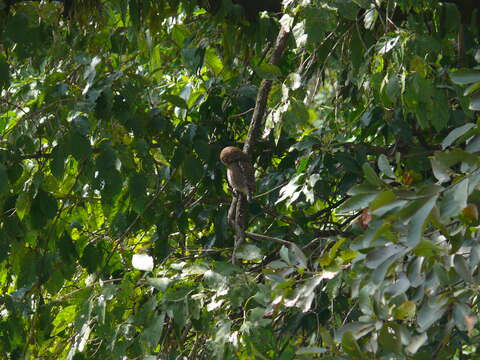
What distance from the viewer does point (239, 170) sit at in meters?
3.10

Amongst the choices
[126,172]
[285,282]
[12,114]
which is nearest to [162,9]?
[126,172]

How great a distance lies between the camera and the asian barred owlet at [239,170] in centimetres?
305

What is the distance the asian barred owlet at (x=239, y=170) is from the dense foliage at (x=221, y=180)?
0.34 feet

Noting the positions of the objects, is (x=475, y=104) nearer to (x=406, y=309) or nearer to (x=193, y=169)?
(x=406, y=309)

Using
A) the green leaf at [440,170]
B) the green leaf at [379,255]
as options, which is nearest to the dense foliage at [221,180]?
the green leaf at [379,255]

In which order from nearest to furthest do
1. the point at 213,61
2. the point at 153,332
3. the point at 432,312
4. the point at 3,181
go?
1. the point at 432,312
2. the point at 153,332
3. the point at 3,181
4. the point at 213,61

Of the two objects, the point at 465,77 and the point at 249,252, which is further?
the point at 249,252

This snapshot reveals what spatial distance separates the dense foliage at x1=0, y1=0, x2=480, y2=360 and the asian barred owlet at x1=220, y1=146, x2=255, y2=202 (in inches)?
4.0

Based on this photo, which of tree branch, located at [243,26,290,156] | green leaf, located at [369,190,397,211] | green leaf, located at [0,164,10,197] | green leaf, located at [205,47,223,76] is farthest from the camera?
green leaf, located at [205,47,223,76]

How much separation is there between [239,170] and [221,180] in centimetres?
46

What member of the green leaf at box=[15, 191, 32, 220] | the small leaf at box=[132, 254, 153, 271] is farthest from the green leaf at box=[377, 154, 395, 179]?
the green leaf at box=[15, 191, 32, 220]

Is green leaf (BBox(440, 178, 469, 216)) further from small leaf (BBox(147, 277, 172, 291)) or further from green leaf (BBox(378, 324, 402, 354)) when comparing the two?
small leaf (BBox(147, 277, 172, 291))

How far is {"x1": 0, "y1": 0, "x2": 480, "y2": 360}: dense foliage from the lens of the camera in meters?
2.20

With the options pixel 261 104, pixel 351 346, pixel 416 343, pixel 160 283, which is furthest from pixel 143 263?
pixel 416 343
